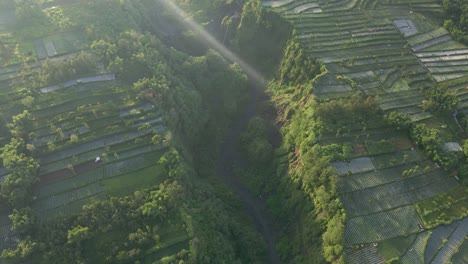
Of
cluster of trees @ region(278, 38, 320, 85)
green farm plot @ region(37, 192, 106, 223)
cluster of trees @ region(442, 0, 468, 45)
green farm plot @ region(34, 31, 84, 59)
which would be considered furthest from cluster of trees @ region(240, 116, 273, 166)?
cluster of trees @ region(442, 0, 468, 45)

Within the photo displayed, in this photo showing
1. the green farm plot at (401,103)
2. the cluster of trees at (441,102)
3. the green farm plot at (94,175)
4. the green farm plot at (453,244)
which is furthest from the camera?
the green farm plot at (401,103)

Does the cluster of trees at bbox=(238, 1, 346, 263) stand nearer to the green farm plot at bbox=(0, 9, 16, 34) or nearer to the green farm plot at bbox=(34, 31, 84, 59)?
the green farm plot at bbox=(34, 31, 84, 59)

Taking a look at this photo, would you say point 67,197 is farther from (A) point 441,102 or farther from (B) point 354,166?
(A) point 441,102

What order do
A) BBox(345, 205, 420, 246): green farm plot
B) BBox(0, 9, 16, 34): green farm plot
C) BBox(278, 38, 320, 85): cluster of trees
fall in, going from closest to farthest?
BBox(345, 205, 420, 246): green farm plot → BBox(278, 38, 320, 85): cluster of trees → BBox(0, 9, 16, 34): green farm plot

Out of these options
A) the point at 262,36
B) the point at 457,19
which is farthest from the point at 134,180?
the point at 457,19

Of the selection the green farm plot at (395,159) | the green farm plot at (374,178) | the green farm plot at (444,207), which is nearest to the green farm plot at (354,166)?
the green farm plot at (374,178)

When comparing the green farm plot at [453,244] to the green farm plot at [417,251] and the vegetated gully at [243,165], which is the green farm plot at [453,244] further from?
the vegetated gully at [243,165]
